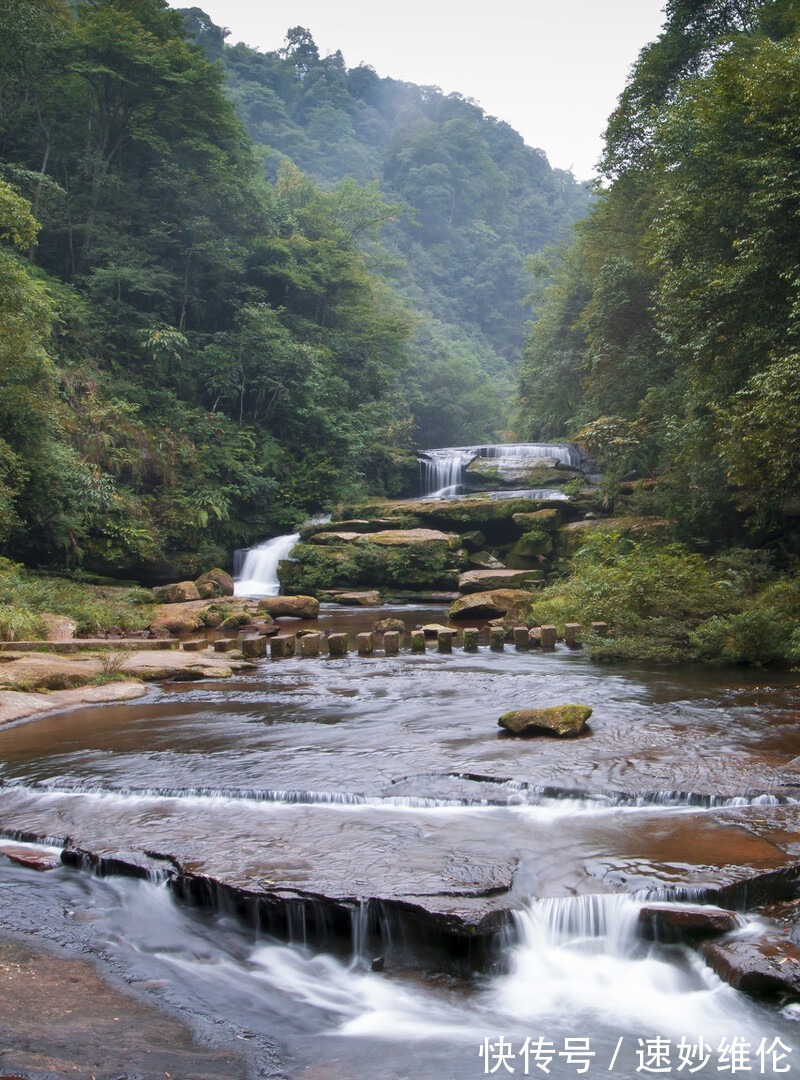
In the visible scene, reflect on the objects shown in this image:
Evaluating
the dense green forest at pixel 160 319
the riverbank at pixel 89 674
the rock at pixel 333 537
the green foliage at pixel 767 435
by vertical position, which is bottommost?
the riverbank at pixel 89 674

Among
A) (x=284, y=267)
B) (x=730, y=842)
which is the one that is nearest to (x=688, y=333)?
(x=730, y=842)

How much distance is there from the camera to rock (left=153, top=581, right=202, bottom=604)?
1891 cm

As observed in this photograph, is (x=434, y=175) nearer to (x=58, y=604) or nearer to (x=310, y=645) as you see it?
(x=58, y=604)

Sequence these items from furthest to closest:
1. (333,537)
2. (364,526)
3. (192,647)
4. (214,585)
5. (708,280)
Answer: (364,526) < (333,537) < (214,585) < (708,280) < (192,647)

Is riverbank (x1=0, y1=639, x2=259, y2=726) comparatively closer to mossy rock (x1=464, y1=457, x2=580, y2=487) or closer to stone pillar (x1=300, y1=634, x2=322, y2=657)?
stone pillar (x1=300, y1=634, x2=322, y2=657)

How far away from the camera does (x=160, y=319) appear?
2744cm

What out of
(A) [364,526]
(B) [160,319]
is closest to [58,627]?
(A) [364,526]

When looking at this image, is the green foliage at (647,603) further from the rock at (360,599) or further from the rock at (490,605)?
the rock at (360,599)

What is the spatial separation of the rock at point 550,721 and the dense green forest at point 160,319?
12799 mm

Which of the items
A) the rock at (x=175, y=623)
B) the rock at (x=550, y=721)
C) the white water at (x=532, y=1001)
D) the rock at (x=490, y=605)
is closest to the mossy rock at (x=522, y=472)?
the rock at (x=490, y=605)

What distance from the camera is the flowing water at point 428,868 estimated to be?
3869 mm

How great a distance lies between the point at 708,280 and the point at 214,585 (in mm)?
13070

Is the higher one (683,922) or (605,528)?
(605,528)

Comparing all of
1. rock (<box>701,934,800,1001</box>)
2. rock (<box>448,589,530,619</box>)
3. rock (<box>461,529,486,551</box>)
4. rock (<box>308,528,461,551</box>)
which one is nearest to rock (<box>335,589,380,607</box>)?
rock (<box>308,528,461,551</box>)
